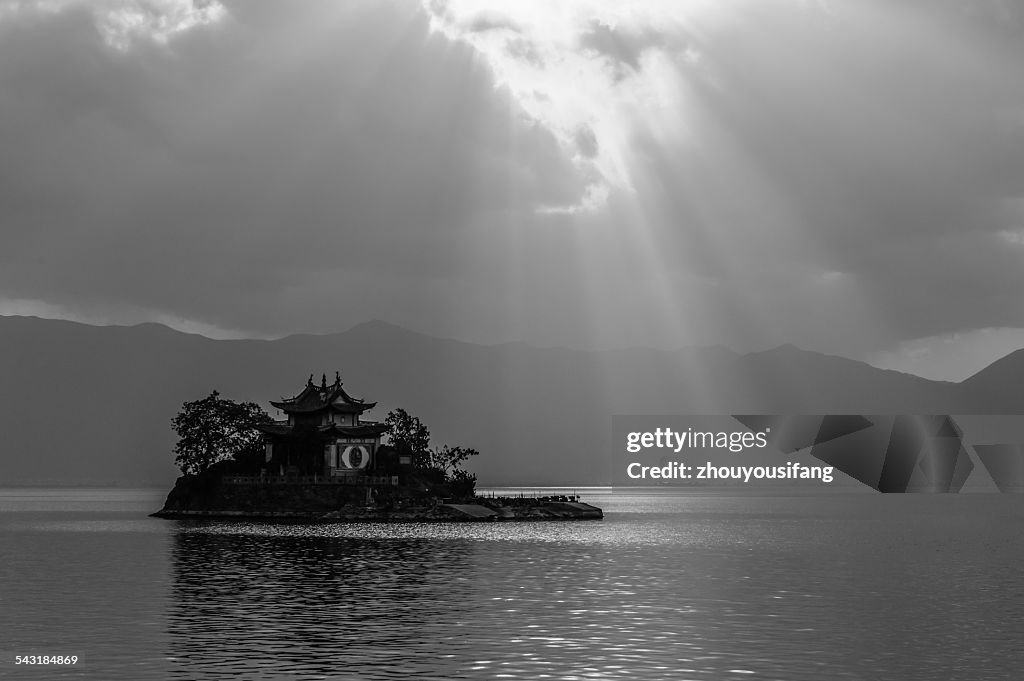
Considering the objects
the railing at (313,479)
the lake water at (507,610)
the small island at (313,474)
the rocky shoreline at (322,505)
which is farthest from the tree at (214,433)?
the lake water at (507,610)

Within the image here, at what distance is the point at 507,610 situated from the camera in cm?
6131

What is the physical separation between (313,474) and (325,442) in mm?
5193

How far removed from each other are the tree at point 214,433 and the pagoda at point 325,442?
5759 millimetres

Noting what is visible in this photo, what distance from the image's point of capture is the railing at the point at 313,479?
173 meters

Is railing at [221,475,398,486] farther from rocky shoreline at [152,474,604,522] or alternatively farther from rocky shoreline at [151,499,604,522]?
rocky shoreline at [151,499,604,522]

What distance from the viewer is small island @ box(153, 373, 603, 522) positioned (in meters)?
171

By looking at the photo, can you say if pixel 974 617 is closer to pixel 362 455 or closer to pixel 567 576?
pixel 567 576

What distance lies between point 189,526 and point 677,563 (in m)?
83.3

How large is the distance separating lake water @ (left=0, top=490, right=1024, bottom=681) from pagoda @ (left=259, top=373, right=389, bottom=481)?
59.0 meters

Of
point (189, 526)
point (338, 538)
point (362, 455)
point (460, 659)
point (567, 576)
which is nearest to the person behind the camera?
point (460, 659)

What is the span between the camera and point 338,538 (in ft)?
406

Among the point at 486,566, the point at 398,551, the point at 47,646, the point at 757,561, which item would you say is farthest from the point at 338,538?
the point at 47,646

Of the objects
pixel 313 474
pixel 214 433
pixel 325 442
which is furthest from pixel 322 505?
pixel 214 433

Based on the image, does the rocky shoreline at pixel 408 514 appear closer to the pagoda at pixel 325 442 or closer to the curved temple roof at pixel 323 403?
the pagoda at pixel 325 442
